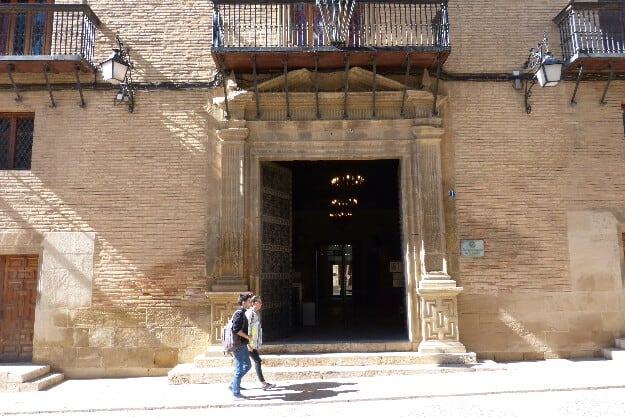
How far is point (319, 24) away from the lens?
883 cm

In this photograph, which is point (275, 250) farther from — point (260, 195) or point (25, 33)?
point (25, 33)

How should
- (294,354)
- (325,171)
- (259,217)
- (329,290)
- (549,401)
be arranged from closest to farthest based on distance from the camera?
(549,401)
(294,354)
(259,217)
(325,171)
(329,290)

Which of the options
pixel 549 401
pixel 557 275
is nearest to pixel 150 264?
pixel 549 401

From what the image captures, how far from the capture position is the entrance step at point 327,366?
7441 millimetres

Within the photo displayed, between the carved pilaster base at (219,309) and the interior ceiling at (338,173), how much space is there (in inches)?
191

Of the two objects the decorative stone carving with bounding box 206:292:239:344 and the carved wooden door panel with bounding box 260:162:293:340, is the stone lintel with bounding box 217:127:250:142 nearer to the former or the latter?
the carved wooden door panel with bounding box 260:162:293:340

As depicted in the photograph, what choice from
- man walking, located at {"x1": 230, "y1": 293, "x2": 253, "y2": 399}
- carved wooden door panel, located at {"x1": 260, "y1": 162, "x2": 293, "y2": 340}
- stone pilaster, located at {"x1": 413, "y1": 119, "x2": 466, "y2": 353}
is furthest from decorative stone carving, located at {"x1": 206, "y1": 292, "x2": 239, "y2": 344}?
stone pilaster, located at {"x1": 413, "y1": 119, "x2": 466, "y2": 353}

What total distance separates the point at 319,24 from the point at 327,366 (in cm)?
568

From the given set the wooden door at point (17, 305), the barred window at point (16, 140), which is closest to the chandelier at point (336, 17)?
the barred window at point (16, 140)

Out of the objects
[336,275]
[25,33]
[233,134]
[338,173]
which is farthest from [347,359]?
[336,275]

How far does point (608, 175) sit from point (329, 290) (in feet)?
34.2

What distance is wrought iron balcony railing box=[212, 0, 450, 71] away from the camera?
8531mm

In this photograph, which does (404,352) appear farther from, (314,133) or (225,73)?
(225,73)

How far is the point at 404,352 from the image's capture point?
8078 mm
